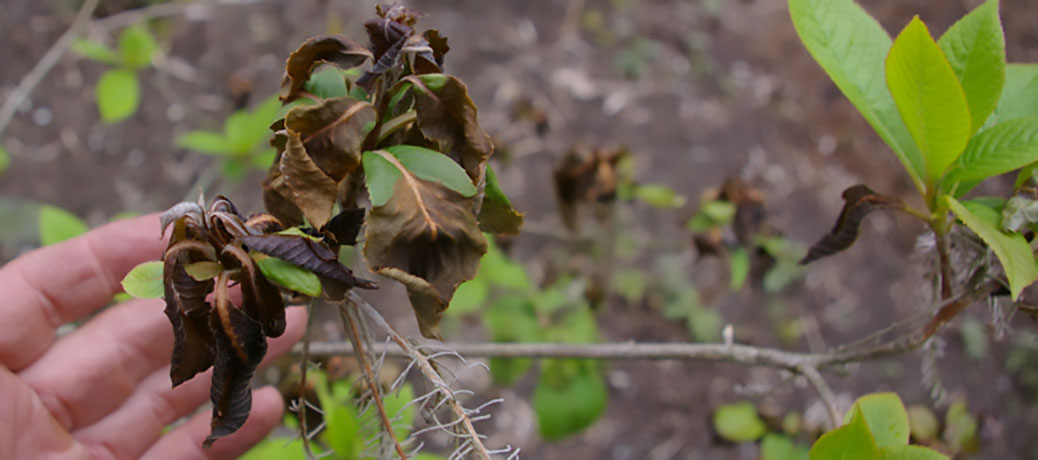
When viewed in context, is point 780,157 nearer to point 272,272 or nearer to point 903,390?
point 903,390

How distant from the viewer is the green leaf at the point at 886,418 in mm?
1008

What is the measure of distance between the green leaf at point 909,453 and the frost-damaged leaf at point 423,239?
2.00 ft

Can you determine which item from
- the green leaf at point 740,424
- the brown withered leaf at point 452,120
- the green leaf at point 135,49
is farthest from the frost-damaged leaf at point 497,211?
the green leaf at point 135,49

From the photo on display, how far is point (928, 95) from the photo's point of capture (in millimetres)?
982

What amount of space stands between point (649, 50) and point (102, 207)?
112 inches

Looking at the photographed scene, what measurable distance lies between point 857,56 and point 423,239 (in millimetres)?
807

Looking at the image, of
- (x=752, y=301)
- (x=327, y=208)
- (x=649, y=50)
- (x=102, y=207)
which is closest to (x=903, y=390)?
(x=752, y=301)

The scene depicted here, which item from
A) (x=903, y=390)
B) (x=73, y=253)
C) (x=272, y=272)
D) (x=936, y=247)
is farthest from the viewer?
(x=903, y=390)

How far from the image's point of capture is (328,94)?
0.94 metres

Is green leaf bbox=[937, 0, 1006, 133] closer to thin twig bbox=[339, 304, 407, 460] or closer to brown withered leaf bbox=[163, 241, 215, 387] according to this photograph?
thin twig bbox=[339, 304, 407, 460]

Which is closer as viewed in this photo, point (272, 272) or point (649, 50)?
point (272, 272)

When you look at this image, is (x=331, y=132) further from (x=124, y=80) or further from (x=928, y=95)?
(x=124, y=80)

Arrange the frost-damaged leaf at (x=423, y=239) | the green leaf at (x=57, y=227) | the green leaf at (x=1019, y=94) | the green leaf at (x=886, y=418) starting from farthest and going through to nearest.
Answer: the green leaf at (x=57, y=227)
the green leaf at (x=1019, y=94)
the green leaf at (x=886, y=418)
the frost-damaged leaf at (x=423, y=239)

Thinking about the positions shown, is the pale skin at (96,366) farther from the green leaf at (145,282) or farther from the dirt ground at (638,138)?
the dirt ground at (638,138)
